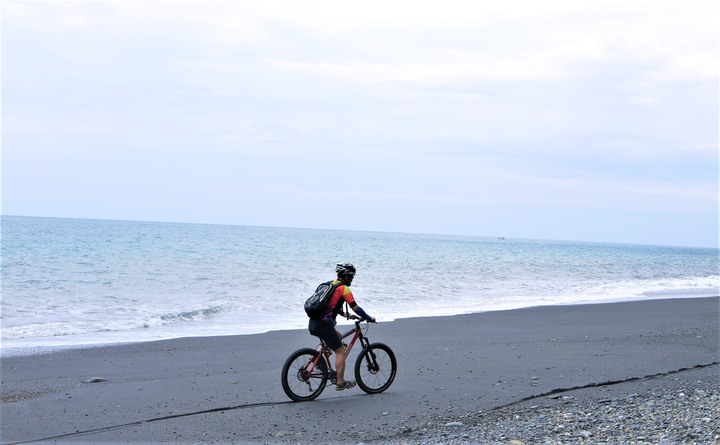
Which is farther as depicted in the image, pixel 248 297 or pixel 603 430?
pixel 248 297

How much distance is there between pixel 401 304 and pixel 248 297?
18.7 ft

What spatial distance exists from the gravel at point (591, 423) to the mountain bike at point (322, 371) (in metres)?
1.83

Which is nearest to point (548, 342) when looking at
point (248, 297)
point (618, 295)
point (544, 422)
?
point (544, 422)

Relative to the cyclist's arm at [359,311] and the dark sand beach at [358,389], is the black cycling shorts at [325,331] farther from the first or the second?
the dark sand beach at [358,389]

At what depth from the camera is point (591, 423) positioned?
25.7 feet

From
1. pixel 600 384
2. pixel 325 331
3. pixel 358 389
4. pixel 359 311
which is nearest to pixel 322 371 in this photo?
pixel 325 331

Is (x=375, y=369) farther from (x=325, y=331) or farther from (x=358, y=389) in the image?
(x=325, y=331)

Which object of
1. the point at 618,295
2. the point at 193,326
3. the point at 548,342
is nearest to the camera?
the point at 548,342

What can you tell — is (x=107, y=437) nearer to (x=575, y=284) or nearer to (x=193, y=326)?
(x=193, y=326)

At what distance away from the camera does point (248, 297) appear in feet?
87.8

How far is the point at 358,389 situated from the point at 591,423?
3784 millimetres

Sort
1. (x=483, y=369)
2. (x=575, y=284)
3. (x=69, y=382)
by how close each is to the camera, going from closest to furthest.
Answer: (x=69, y=382) < (x=483, y=369) < (x=575, y=284)

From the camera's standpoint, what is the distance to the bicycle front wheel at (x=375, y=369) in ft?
33.4

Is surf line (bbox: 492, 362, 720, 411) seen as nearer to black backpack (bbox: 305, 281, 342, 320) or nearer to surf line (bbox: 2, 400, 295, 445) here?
black backpack (bbox: 305, 281, 342, 320)
